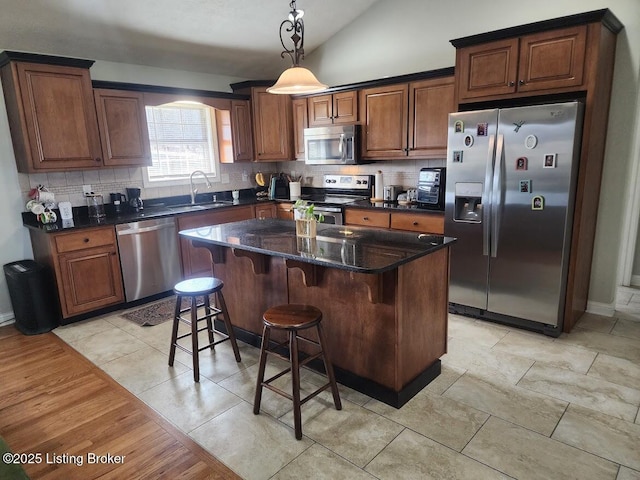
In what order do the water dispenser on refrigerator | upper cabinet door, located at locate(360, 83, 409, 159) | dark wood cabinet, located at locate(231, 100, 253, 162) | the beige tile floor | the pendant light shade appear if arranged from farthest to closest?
dark wood cabinet, located at locate(231, 100, 253, 162) → upper cabinet door, located at locate(360, 83, 409, 159) → the water dispenser on refrigerator → the pendant light shade → the beige tile floor

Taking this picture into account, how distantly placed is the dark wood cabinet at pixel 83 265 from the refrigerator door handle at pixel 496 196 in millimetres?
3550

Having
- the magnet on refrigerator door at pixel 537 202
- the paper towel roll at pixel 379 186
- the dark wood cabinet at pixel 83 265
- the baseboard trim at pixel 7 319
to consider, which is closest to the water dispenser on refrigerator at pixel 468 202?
the magnet on refrigerator door at pixel 537 202

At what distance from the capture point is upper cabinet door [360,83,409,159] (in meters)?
4.44

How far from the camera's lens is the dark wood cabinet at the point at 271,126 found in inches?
215

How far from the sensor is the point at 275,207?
220 inches

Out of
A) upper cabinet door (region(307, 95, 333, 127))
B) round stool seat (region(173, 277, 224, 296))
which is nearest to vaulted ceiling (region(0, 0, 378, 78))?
upper cabinet door (region(307, 95, 333, 127))

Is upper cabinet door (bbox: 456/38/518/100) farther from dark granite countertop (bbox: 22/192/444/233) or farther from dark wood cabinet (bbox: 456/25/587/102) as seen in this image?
dark granite countertop (bbox: 22/192/444/233)

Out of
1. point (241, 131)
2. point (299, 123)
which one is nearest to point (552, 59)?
point (299, 123)

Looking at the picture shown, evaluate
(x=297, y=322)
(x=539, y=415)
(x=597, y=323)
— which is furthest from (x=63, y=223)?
(x=597, y=323)

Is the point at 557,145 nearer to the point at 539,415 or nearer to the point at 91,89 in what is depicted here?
the point at 539,415

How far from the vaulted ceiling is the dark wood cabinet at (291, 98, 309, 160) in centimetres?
66

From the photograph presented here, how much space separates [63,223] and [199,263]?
1.44m

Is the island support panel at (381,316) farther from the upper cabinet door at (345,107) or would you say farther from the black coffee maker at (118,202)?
the upper cabinet door at (345,107)

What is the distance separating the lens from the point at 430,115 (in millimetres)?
4223
